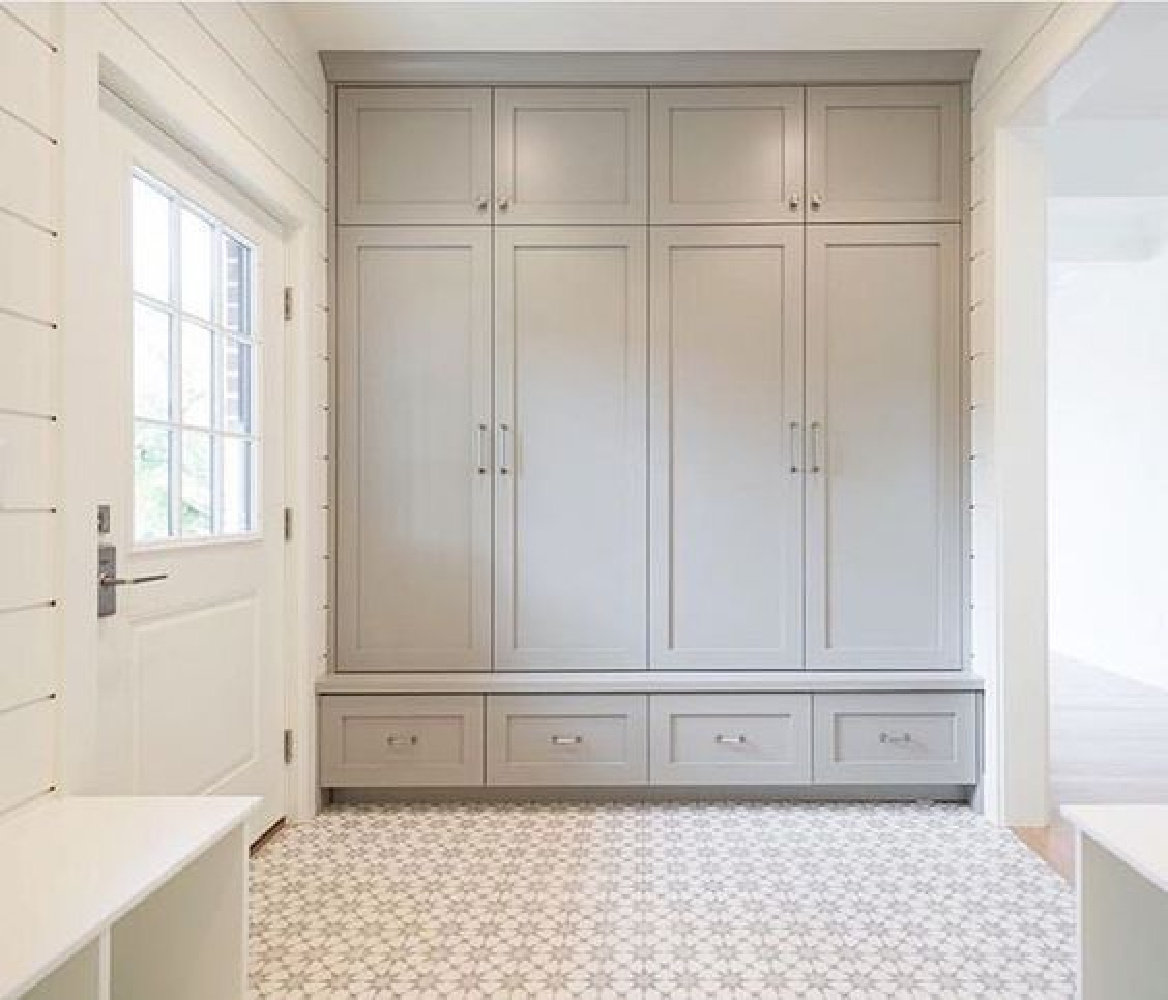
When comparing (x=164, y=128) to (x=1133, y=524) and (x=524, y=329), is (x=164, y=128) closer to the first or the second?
(x=524, y=329)

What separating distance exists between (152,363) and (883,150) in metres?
2.39

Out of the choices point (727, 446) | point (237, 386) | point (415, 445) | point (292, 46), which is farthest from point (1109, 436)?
point (237, 386)

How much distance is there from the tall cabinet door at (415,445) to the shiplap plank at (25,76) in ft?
4.64

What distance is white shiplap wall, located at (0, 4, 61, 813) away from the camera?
1463mm

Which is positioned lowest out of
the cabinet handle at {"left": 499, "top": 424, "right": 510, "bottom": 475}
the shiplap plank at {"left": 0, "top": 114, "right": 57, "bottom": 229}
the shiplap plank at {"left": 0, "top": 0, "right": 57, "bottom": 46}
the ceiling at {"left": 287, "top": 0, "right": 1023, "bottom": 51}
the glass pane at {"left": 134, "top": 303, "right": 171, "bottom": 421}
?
the cabinet handle at {"left": 499, "top": 424, "right": 510, "bottom": 475}

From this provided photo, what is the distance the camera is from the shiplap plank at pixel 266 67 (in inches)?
86.5

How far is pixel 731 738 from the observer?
287 centimetres

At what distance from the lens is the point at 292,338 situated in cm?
274

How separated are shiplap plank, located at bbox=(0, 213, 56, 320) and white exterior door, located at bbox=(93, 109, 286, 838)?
0.18 m

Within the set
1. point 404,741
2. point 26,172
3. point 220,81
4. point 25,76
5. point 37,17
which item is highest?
point 220,81

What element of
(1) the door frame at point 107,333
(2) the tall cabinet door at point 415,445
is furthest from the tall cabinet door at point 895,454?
(1) the door frame at point 107,333

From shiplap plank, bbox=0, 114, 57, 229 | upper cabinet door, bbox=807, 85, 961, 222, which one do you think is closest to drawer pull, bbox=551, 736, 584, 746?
upper cabinet door, bbox=807, 85, 961, 222

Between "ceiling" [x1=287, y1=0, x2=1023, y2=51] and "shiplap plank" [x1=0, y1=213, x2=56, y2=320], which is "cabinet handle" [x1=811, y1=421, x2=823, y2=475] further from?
"shiplap plank" [x1=0, y1=213, x2=56, y2=320]

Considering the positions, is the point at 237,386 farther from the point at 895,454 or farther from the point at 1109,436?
the point at 1109,436
